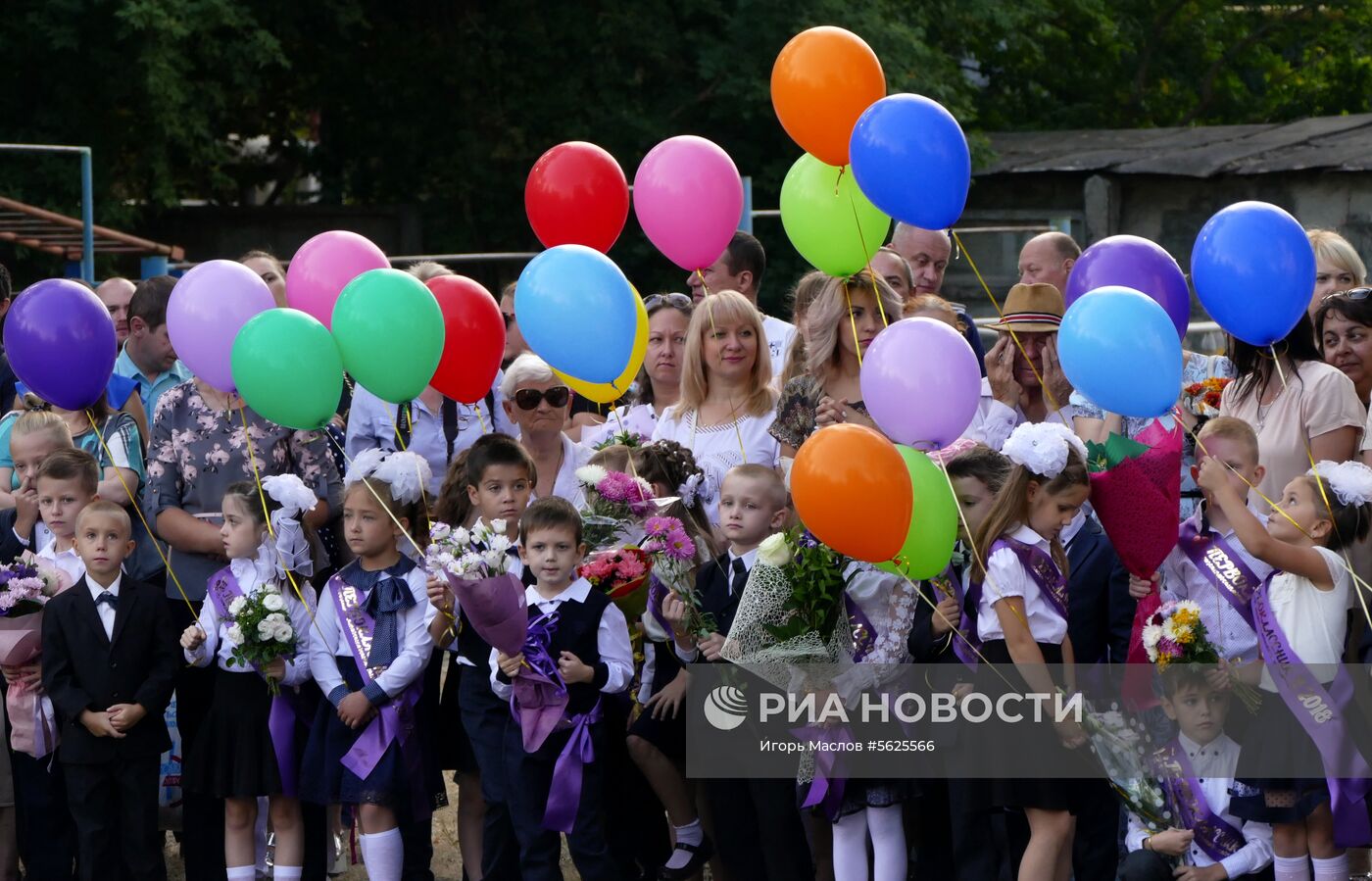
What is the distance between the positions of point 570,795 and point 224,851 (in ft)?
4.28

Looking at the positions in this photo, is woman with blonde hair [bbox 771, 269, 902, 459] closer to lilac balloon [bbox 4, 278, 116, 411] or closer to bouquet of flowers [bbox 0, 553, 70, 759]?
lilac balloon [bbox 4, 278, 116, 411]

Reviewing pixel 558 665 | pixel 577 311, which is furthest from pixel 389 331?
pixel 558 665

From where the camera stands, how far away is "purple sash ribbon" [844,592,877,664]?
4828 mm

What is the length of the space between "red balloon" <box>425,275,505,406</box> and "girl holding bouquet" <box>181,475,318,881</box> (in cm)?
A: 59

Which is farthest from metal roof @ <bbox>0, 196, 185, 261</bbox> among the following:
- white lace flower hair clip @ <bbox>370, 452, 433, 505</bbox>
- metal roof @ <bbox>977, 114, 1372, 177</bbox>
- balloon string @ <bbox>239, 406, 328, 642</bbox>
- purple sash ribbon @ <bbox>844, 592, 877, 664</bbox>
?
metal roof @ <bbox>977, 114, 1372, 177</bbox>

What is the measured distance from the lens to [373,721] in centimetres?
521

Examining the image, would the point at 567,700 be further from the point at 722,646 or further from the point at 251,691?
the point at 251,691

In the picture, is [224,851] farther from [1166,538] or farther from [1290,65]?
[1290,65]

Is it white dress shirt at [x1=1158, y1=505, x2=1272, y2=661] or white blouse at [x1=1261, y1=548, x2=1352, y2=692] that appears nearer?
white blouse at [x1=1261, y1=548, x2=1352, y2=692]

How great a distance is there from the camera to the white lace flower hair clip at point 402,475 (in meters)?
5.19

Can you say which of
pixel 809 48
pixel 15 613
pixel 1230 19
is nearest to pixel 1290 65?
pixel 1230 19

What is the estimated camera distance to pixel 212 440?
550 centimetres

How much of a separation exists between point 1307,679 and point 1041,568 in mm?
736

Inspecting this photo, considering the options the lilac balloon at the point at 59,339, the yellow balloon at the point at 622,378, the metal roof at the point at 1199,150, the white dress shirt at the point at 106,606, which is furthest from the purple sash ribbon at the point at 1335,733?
the metal roof at the point at 1199,150
